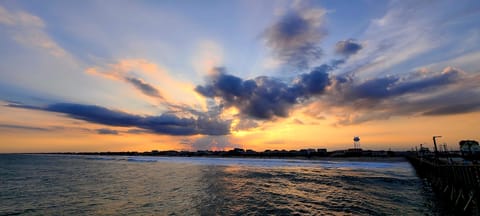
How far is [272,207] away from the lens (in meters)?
21.2

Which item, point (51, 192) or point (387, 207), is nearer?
point (387, 207)

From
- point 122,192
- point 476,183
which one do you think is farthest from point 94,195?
point 476,183

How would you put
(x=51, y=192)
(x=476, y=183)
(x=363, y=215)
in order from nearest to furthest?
(x=476, y=183), (x=363, y=215), (x=51, y=192)

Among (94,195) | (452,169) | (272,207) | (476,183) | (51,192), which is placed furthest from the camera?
(51,192)

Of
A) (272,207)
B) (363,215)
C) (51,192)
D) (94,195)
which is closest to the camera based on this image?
(363,215)

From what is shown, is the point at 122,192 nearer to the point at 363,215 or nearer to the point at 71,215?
the point at 71,215

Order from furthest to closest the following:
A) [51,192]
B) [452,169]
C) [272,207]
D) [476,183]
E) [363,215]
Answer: [51,192]
[452,169]
[272,207]
[363,215]
[476,183]

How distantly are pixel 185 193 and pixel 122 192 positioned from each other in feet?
22.8

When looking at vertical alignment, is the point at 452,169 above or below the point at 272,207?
above

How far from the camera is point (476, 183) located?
56.3 feet

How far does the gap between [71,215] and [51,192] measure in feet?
41.5

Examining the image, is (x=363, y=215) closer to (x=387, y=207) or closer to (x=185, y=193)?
(x=387, y=207)

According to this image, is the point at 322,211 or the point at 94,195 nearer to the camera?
the point at 322,211

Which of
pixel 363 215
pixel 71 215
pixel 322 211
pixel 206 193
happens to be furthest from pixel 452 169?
pixel 71 215
